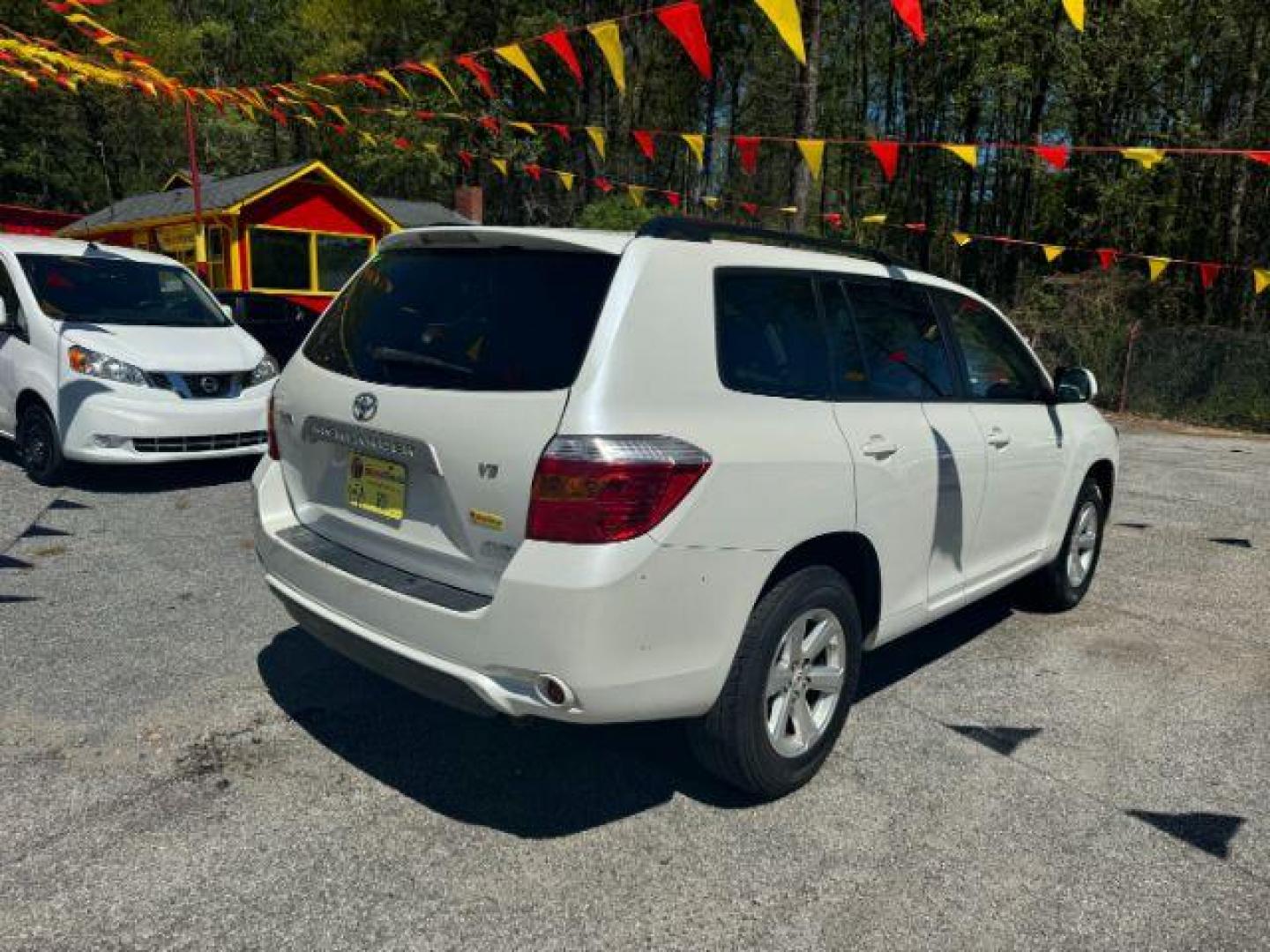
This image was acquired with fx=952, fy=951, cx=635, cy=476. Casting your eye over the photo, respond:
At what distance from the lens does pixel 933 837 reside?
2.97 meters

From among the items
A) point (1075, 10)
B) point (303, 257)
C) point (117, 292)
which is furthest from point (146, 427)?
point (303, 257)

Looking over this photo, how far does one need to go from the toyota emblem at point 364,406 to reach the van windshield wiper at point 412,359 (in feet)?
0.47

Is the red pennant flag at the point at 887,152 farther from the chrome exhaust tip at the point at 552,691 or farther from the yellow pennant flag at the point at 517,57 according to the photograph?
the chrome exhaust tip at the point at 552,691

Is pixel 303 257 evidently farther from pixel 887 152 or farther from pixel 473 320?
pixel 473 320

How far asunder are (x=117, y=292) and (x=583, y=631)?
22.6 ft

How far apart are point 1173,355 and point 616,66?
13.8 meters

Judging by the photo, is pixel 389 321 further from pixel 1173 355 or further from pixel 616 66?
pixel 1173 355

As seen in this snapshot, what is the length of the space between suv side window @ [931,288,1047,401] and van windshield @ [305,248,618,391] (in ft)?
6.61

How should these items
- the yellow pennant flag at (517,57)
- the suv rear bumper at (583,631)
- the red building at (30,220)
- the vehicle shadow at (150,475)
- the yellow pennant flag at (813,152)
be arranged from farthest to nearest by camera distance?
the red building at (30,220) → the yellow pennant flag at (813,152) → the yellow pennant flag at (517,57) → the vehicle shadow at (150,475) → the suv rear bumper at (583,631)

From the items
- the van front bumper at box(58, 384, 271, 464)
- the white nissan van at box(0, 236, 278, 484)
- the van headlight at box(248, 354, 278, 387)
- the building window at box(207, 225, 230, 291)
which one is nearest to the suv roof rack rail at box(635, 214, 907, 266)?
the van front bumper at box(58, 384, 271, 464)

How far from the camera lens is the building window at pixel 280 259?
23016mm

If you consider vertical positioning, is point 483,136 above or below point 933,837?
above

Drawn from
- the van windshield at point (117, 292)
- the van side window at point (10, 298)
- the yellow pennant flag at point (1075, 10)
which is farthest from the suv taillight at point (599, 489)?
the van side window at point (10, 298)

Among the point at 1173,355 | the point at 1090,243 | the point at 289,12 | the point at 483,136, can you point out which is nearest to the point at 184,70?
the point at 289,12
